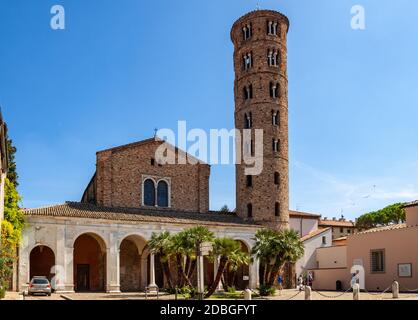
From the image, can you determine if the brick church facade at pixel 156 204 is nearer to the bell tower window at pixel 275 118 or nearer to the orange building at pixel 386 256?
the bell tower window at pixel 275 118

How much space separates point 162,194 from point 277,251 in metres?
14.7

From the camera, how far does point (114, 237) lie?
3806 centimetres

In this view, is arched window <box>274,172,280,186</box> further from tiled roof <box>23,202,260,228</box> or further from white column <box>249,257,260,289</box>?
white column <box>249,257,260,289</box>

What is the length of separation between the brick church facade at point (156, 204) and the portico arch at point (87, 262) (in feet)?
0.26

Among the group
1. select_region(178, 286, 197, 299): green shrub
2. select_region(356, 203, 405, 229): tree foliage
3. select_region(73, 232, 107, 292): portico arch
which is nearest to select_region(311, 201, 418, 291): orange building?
select_region(178, 286, 197, 299): green shrub

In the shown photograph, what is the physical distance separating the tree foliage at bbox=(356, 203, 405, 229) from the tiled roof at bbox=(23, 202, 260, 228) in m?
37.5

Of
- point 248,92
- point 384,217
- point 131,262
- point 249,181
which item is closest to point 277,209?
point 249,181

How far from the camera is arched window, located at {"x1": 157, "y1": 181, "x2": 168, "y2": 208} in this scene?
45125mm

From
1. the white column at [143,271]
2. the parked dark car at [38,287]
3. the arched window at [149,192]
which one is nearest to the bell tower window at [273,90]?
the arched window at [149,192]

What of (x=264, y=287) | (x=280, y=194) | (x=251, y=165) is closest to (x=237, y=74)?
(x=251, y=165)

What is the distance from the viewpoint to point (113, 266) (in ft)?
124

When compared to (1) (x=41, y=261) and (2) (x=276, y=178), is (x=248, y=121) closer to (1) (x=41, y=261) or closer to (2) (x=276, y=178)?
(2) (x=276, y=178)
